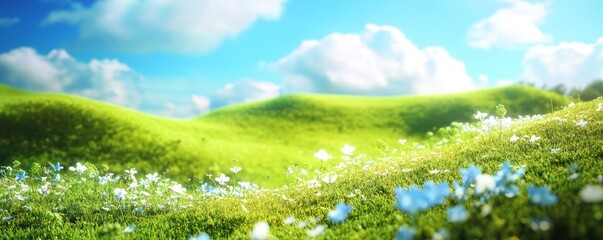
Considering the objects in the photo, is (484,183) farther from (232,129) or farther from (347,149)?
(232,129)

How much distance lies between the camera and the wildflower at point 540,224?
106 inches

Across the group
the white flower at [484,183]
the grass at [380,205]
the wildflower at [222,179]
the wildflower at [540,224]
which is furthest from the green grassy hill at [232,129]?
the wildflower at [540,224]

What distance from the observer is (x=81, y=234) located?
21.2 feet

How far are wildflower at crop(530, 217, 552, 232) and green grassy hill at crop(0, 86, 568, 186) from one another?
9524mm

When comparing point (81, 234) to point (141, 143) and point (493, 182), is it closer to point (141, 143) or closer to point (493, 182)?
point (493, 182)

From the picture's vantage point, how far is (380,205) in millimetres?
5586

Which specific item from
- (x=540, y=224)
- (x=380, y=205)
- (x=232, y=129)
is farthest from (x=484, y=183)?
(x=232, y=129)

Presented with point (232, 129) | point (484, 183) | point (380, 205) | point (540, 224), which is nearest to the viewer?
point (540, 224)

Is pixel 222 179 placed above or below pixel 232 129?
above

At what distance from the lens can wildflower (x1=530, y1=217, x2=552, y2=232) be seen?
2.71 m

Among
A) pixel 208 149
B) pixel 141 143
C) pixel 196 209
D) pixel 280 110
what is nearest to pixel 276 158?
pixel 208 149

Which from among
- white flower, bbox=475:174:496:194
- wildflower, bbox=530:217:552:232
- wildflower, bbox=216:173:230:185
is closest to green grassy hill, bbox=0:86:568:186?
wildflower, bbox=216:173:230:185

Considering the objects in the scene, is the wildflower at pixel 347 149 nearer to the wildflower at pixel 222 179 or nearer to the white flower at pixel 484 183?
the wildflower at pixel 222 179

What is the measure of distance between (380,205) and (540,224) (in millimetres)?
2886
